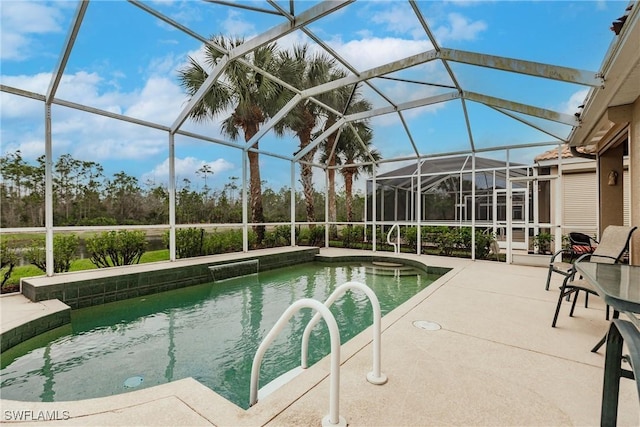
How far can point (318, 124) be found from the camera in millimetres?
12359

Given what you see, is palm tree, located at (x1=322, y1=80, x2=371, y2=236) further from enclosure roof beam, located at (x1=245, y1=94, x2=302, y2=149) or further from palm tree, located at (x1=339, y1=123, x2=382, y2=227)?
enclosure roof beam, located at (x1=245, y1=94, x2=302, y2=149)

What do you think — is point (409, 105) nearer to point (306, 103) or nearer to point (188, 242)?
point (306, 103)

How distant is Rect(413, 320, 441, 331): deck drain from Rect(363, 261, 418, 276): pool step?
4239 mm

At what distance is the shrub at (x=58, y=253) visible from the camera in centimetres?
541

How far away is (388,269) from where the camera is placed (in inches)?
323

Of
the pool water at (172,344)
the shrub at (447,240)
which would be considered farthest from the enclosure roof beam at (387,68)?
the shrub at (447,240)

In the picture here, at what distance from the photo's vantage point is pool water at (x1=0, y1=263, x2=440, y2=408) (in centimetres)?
277

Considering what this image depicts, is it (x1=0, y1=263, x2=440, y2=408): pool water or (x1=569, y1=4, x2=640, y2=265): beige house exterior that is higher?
(x1=569, y1=4, x2=640, y2=265): beige house exterior

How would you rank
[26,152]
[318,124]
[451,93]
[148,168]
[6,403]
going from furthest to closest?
[318,124] → [148,168] → [451,93] → [26,152] → [6,403]

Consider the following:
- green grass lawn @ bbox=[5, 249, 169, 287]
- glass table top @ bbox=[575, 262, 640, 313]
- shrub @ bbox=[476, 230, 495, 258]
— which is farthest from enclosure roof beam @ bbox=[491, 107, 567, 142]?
green grass lawn @ bbox=[5, 249, 169, 287]

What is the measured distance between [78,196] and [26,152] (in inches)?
44.9

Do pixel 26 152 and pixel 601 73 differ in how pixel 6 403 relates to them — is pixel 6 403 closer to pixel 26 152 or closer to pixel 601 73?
pixel 26 152

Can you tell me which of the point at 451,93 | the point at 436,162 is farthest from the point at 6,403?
the point at 436,162

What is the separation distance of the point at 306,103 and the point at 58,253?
7828 millimetres
